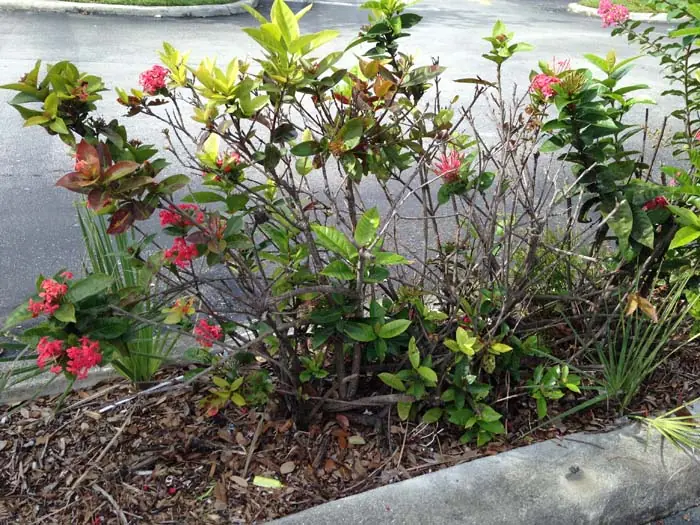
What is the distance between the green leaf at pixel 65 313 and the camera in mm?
1735

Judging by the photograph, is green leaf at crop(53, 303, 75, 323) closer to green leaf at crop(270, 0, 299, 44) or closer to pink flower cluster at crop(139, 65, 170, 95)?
pink flower cluster at crop(139, 65, 170, 95)

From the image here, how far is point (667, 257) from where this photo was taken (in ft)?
8.52

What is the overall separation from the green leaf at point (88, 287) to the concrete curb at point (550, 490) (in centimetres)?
79

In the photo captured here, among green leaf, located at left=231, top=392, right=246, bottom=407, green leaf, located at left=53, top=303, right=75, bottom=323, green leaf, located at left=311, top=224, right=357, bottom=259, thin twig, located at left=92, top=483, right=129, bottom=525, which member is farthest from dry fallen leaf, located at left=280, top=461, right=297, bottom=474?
green leaf, located at left=53, top=303, right=75, bottom=323

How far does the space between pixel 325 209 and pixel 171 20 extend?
1004 cm

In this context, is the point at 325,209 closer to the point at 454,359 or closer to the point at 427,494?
the point at 454,359

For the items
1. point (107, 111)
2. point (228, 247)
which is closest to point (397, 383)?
point (228, 247)

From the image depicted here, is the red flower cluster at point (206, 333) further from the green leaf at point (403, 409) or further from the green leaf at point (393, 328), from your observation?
the green leaf at point (403, 409)

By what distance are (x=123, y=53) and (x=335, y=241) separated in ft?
25.2

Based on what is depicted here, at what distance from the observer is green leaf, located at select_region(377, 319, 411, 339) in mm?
2193

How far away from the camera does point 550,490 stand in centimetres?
214

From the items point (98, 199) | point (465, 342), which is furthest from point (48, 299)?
point (465, 342)

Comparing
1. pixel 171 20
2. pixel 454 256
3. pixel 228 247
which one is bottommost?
pixel 171 20

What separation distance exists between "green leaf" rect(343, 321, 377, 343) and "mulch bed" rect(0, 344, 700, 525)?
0.39m
